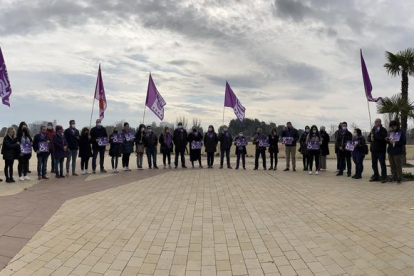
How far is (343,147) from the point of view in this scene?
40.5ft

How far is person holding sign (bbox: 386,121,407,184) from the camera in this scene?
32.8ft

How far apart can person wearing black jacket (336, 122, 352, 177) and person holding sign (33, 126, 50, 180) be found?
10587 millimetres

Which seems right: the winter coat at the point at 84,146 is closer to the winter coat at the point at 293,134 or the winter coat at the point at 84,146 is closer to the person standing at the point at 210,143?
the person standing at the point at 210,143

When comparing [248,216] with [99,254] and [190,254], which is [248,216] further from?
[99,254]

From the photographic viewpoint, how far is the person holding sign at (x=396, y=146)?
32.8ft

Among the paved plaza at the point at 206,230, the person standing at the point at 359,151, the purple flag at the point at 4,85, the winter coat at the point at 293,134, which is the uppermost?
the purple flag at the point at 4,85

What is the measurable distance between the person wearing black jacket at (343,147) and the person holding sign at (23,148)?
11.0m

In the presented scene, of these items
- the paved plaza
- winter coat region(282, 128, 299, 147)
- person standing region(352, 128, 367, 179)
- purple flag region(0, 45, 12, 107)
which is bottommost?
the paved plaza

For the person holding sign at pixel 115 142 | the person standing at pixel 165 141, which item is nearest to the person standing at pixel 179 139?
the person standing at pixel 165 141

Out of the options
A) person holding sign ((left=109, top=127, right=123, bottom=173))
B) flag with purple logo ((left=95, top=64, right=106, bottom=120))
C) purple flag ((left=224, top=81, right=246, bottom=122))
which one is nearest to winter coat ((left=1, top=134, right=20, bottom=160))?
person holding sign ((left=109, top=127, right=123, bottom=173))

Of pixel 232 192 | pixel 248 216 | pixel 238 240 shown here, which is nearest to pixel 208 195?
pixel 232 192

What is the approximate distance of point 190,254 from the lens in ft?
14.8

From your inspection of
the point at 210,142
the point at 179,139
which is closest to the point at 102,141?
the point at 179,139

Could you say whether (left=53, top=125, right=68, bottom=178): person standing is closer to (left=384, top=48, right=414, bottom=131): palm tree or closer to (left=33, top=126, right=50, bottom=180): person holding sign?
(left=33, top=126, right=50, bottom=180): person holding sign
